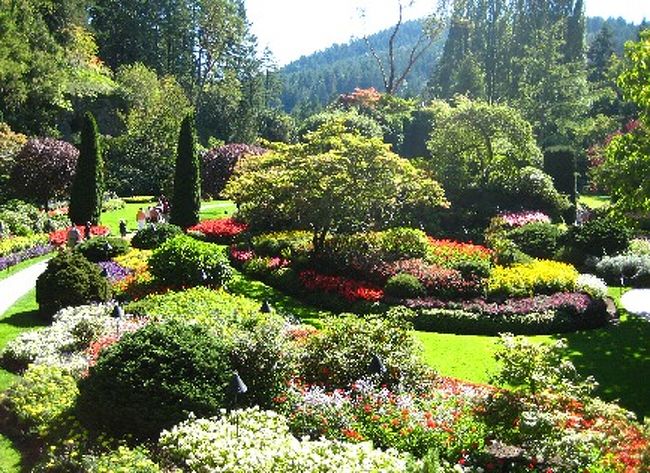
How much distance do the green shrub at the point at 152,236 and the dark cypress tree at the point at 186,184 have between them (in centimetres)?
370

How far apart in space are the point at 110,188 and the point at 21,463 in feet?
111

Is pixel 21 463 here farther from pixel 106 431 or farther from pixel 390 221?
pixel 390 221

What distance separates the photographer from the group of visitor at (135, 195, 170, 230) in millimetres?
26828

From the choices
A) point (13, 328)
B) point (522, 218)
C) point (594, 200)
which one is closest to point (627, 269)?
point (522, 218)

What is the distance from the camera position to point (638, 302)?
61.4 feet

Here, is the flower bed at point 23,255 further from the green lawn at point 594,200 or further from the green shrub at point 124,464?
the green lawn at point 594,200

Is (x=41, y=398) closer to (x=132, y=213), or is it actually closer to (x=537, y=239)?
(x=537, y=239)

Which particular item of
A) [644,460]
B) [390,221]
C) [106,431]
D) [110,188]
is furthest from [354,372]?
[110,188]

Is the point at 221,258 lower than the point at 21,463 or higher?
higher

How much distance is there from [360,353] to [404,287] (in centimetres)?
650

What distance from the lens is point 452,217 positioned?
94.3 feet

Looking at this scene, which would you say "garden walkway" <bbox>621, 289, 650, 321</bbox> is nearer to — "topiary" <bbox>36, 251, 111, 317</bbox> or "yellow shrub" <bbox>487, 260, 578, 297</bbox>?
"yellow shrub" <bbox>487, 260, 578, 297</bbox>

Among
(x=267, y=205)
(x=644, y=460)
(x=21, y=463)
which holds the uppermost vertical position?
(x=267, y=205)

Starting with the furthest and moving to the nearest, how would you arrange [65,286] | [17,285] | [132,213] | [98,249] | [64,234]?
[132,213], [64,234], [98,249], [17,285], [65,286]
